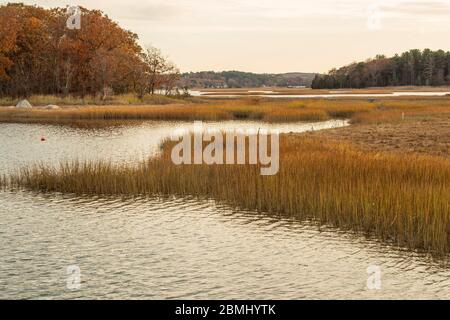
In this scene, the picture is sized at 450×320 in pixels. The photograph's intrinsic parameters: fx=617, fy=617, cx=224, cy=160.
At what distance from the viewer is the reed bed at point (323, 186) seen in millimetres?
14125

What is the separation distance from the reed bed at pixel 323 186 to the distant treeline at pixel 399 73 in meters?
127

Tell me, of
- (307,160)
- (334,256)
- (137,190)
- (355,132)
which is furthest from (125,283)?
(355,132)

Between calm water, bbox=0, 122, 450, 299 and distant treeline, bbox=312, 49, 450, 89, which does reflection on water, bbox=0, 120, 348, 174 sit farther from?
distant treeline, bbox=312, 49, 450, 89

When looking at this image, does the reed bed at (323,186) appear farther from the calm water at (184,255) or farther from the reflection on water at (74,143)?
the reflection on water at (74,143)

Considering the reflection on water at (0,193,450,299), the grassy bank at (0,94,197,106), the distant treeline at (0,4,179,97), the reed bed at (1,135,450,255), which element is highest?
Result: the distant treeline at (0,4,179,97)

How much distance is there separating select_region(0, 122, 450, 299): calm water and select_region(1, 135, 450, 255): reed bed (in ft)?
2.23

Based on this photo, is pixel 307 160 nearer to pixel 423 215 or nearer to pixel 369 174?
pixel 369 174

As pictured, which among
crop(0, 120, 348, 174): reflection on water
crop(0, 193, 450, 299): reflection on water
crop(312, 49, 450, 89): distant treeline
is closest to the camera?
crop(0, 193, 450, 299): reflection on water

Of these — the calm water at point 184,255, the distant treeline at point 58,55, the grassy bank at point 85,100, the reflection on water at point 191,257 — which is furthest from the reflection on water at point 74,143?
the distant treeline at point 58,55

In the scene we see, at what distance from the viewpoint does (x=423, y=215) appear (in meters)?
13.9

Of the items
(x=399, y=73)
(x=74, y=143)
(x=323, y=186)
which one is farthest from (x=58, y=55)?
(x=399, y=73)

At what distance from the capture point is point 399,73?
14750cm

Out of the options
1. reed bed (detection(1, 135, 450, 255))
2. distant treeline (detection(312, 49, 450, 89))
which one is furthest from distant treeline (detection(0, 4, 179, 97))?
distant treeline (detection(312, 49, 450, 89))

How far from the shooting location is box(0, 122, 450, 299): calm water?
36.2 feet
